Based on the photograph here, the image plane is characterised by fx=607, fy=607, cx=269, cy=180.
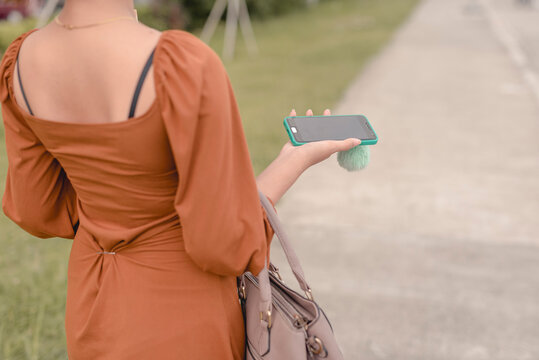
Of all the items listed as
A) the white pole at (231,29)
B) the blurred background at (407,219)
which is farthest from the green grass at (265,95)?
the white pole at (231,29)

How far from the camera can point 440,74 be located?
32.3 ft

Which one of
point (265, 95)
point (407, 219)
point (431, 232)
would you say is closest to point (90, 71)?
point (431, 232)

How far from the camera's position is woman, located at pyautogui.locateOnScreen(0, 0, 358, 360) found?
114 cm

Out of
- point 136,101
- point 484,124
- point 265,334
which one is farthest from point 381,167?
point 136,101

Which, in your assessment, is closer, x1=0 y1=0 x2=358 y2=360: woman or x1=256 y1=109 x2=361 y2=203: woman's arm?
x1=0 y1=0 x2=358 y2=360: woman

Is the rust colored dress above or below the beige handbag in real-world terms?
above

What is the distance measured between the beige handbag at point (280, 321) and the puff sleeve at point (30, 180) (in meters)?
0.48

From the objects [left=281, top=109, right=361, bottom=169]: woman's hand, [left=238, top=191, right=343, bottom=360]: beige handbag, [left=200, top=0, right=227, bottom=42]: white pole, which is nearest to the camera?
[left=238, top=191, right=343, bottom=360]: beige handbag

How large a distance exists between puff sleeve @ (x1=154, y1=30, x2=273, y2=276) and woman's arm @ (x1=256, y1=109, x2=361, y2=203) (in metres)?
0.21

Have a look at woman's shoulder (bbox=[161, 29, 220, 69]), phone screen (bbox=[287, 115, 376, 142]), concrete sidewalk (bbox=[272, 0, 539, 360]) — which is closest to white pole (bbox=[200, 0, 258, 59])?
concrete sidewalk (bbox=[272, 0, 539, 360])

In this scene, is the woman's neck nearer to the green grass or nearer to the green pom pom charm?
the green pom pom charm

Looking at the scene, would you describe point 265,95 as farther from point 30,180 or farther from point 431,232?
point 30,180

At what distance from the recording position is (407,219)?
14.6ft

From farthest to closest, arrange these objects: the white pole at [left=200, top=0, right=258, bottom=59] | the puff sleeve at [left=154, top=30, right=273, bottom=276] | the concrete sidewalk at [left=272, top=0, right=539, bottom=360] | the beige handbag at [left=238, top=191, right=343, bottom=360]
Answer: the white pole at [left=200, top=0, right=258, bottom=59]
the concrete sidewalk at [left=272, top=0, right=539, bottom=360]
the beige handbag at [left=238, top=191, right=343, bottom=360]
the puff sleeve at [left=154, top=30, right=273, bottom=276]
